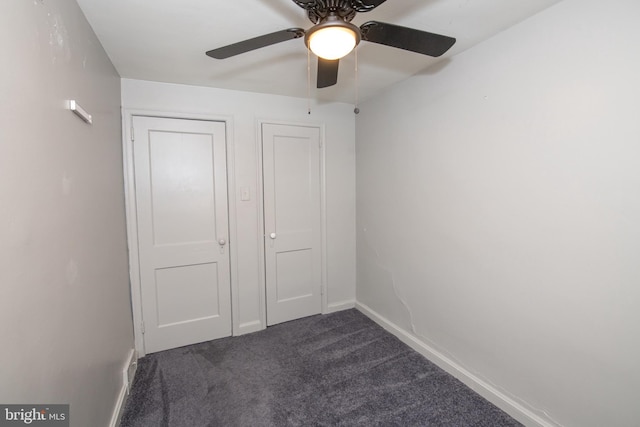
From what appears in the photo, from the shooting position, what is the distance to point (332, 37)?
1.09 m

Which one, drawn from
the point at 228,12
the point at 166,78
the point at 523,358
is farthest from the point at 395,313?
the point at 166,78

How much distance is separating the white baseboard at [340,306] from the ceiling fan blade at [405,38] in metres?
2.49

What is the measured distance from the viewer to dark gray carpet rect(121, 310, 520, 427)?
1.67 m

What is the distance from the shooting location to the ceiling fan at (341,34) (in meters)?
1.06

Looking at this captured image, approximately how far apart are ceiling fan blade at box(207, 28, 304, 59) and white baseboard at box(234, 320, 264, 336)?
2.25 metres

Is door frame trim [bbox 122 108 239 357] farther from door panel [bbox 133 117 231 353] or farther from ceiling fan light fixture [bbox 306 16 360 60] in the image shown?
ceiling fan light fixture [bbox 306 16 360 60]

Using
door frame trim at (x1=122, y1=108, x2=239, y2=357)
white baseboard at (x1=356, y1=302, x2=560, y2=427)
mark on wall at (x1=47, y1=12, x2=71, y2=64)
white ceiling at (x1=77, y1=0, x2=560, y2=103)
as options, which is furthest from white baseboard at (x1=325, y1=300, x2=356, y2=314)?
mark on wall at (x1=47, y1=12, x2=71, y2=64)

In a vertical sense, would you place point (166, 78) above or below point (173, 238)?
above

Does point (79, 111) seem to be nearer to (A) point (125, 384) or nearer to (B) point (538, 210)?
(A) point (125, 384)

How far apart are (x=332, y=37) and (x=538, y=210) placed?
137cm

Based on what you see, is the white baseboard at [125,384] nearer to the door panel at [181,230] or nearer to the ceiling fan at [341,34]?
the door panel at [181,230]

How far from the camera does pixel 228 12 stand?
1429mm

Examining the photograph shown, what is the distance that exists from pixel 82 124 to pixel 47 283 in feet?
2.65

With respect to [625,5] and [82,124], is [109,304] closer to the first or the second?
[82,124]
